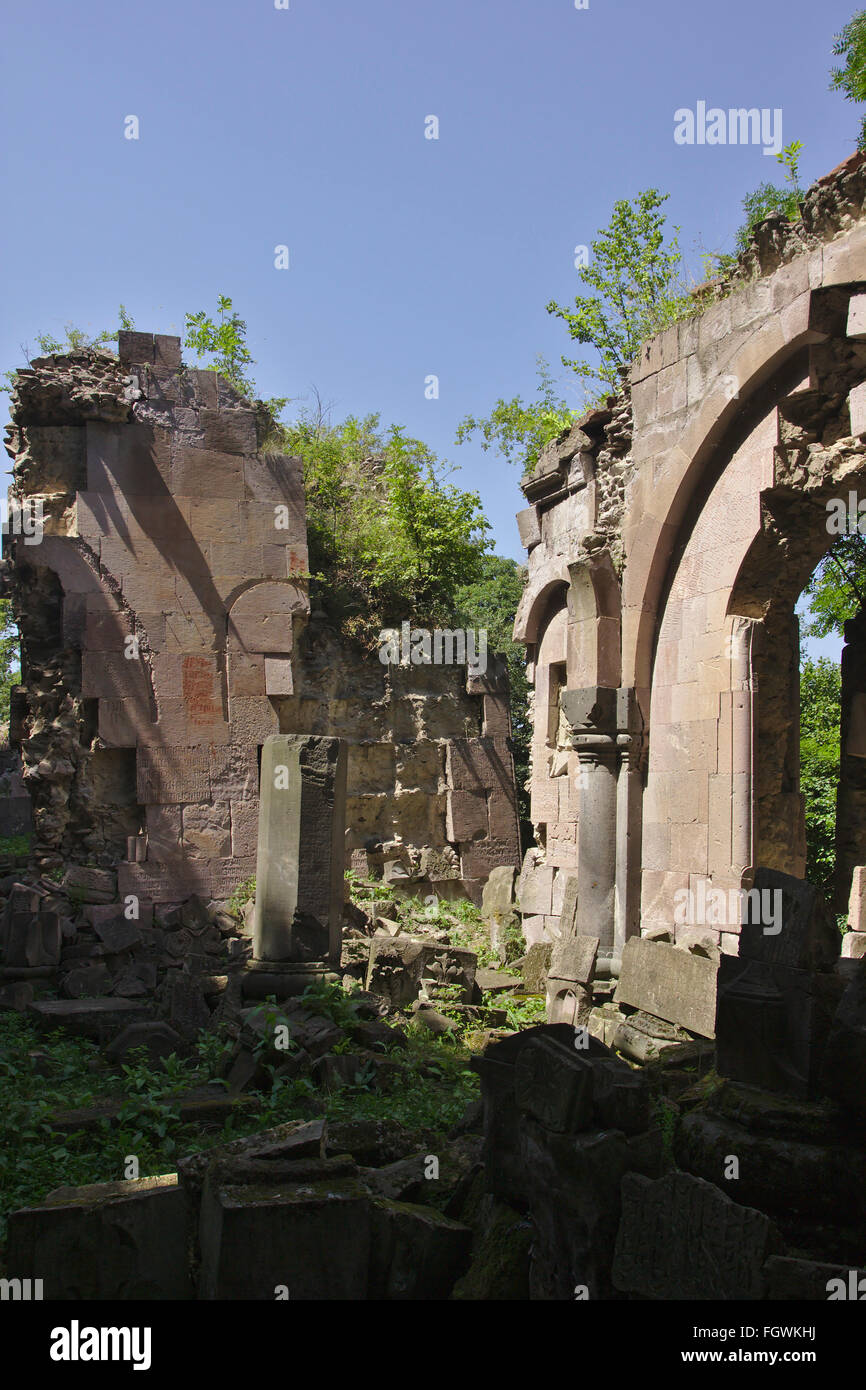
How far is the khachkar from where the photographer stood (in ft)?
24.3

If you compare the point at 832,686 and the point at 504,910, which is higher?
the point at 832,686

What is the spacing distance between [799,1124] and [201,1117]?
3.18 m

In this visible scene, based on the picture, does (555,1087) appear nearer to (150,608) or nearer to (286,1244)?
(286,1244)

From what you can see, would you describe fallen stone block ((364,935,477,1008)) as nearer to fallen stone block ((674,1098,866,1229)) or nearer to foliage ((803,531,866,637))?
fallen stone block ((674,1098,866,1229))

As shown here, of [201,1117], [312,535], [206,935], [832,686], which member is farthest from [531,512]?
[832,686]

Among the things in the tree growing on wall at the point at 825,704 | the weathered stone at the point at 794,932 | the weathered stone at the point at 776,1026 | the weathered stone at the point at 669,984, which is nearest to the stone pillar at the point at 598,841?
the weathered stone at the point at 669,984

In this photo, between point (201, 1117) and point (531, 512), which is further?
point (531, 512)

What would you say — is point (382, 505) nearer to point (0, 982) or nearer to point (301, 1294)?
point (0, 982)

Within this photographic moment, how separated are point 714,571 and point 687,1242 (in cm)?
535

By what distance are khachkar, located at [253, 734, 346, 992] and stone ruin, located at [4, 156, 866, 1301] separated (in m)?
0.02

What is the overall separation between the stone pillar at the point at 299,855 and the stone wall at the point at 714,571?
2038 millimetres

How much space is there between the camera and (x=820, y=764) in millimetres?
18797

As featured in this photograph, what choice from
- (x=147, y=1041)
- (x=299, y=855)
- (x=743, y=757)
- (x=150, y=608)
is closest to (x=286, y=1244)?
(x=147, y=1041)

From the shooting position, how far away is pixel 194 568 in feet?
34.9
